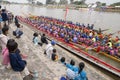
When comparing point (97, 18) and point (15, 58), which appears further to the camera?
point (97, 18)

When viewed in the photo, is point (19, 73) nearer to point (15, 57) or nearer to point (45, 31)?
point (15, 57)

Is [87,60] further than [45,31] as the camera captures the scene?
No

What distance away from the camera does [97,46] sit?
14.6m

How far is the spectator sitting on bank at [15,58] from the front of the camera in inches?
197

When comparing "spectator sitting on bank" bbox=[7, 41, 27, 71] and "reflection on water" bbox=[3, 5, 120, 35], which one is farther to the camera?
"reflection on water" bbox=[3, 5, 120, 35]

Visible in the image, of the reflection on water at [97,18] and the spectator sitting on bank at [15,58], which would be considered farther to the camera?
the reflection on water at [97,18]

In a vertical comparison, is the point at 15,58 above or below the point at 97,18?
above

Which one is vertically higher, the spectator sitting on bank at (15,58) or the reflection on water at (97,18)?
the spectator sitting on bank at (15,58)

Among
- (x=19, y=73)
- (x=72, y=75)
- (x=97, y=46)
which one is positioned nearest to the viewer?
(x=19, y=73)

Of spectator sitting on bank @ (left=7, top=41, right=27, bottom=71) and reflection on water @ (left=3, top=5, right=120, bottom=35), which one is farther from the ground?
spectator sitting on bank @ (left=7, top=41, right=27, bottom=71)

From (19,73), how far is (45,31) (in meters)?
15.1

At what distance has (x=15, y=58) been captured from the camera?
17.1 ft

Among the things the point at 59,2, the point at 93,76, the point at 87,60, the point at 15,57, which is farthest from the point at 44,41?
the point at 59,2

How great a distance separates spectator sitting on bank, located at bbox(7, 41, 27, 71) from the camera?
5004 mm
